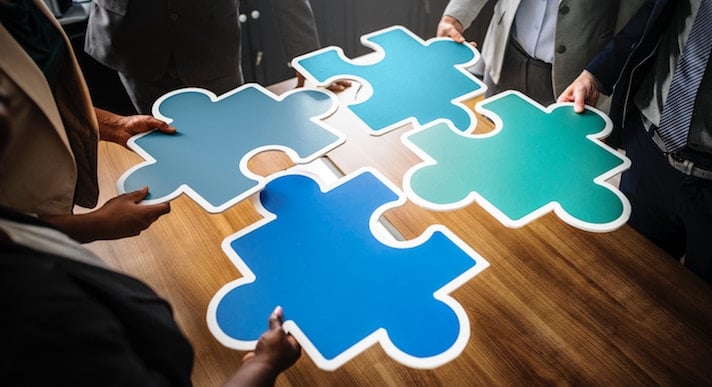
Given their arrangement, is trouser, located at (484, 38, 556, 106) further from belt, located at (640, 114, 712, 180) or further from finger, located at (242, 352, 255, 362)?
finger, located at (242, 352, 255, 362)

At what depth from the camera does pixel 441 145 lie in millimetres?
1287

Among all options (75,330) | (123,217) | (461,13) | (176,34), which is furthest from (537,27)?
(75,330)

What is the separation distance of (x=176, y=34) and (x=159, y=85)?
0.73 feet

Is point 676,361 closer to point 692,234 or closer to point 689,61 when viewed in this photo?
point 692,234

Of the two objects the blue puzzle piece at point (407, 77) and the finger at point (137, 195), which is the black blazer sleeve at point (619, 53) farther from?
the finger at point (137, 195)

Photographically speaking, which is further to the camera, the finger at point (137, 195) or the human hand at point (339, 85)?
the human hand at point (339, 85)

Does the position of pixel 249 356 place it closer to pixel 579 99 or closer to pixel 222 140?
pixel 222 140

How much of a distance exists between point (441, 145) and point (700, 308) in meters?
0.62

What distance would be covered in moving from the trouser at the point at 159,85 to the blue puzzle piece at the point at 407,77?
0.57m

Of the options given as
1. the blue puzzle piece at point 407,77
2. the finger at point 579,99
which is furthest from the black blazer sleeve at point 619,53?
the blue puzzle piece at point 407,77

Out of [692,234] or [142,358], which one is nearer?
[142,358]

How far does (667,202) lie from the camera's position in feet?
4.53

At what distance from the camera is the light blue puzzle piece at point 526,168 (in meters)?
1.13

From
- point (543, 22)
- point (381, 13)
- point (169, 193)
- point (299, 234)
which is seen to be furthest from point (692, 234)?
point (381, 13)
